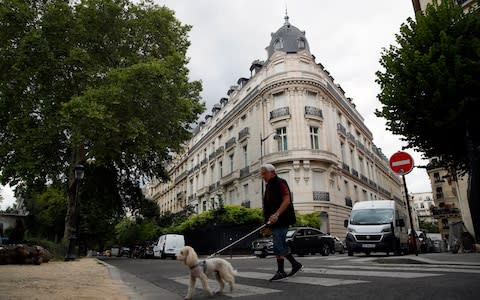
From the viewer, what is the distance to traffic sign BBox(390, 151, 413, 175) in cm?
1046

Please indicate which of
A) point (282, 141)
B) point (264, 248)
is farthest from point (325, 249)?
point (282, 141)

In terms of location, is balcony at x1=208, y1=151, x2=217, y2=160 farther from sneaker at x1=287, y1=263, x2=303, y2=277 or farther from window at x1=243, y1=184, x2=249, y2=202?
sneaker at x1=287, y1=263, x2=303, y2=277

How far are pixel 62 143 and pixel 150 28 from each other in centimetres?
821

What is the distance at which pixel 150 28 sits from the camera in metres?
20.9

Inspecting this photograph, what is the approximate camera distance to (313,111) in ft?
108

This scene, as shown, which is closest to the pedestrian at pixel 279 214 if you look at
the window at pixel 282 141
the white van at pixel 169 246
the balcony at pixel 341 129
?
the white van at pixel 169 246

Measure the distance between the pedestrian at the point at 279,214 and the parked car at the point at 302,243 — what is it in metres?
13.0

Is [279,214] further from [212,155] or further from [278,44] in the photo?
[212,155]

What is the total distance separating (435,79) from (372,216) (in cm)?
745

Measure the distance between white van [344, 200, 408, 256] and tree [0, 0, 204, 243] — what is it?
10.7 m

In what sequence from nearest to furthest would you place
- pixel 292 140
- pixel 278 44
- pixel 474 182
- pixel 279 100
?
pixel 474 182 → pixel 292 140 → pixel 279 100 → pixel 278 44

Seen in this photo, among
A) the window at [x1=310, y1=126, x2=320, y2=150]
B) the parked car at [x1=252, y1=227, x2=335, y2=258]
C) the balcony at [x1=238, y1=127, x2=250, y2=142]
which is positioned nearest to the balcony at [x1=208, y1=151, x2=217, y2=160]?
the balcony at [x1=238, y1=127, x2=250, y2=142]

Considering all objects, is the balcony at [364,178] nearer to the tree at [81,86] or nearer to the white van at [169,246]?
the white van at [169,246]

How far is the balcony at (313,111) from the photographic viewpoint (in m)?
32.4
